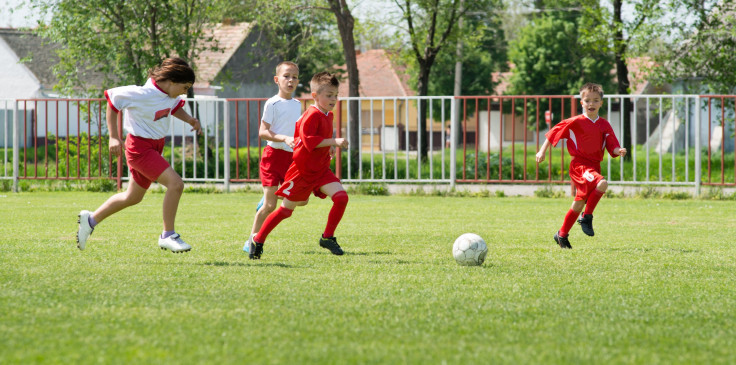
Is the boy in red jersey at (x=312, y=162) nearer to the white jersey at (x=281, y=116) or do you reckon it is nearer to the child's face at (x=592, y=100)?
the white jersey at (x=281, y=116)

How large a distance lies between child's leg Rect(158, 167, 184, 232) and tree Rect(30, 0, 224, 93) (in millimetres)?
13225

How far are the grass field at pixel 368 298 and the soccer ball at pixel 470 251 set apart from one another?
0.11 meters

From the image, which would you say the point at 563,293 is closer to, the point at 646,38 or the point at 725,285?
the point at 725,285

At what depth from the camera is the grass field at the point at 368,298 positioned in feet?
11.9

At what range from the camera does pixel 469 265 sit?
20.7ft

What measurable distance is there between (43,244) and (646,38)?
1472 centimetres

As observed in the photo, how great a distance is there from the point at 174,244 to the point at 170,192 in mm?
392

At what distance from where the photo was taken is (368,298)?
16.0ft

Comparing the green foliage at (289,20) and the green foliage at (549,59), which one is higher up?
the green foliage at (549,59)

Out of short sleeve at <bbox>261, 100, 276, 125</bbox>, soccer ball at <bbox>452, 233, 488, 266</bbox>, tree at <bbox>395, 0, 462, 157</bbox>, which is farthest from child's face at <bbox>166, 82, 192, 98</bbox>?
tree at <bbox>395, 0, 462, 157</bbox>

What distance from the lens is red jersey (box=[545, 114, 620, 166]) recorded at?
8023 millimetres

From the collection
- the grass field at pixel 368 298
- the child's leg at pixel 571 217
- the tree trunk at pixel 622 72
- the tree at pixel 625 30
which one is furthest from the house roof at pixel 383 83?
the child's leg at pixel 571 217

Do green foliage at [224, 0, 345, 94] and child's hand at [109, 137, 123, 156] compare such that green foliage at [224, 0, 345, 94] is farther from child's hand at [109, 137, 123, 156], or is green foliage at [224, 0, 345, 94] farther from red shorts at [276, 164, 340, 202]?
child's hand at [109, 137, 123, 156]

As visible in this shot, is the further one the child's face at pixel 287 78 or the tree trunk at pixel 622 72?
the tree trunk at pixel 622 72
